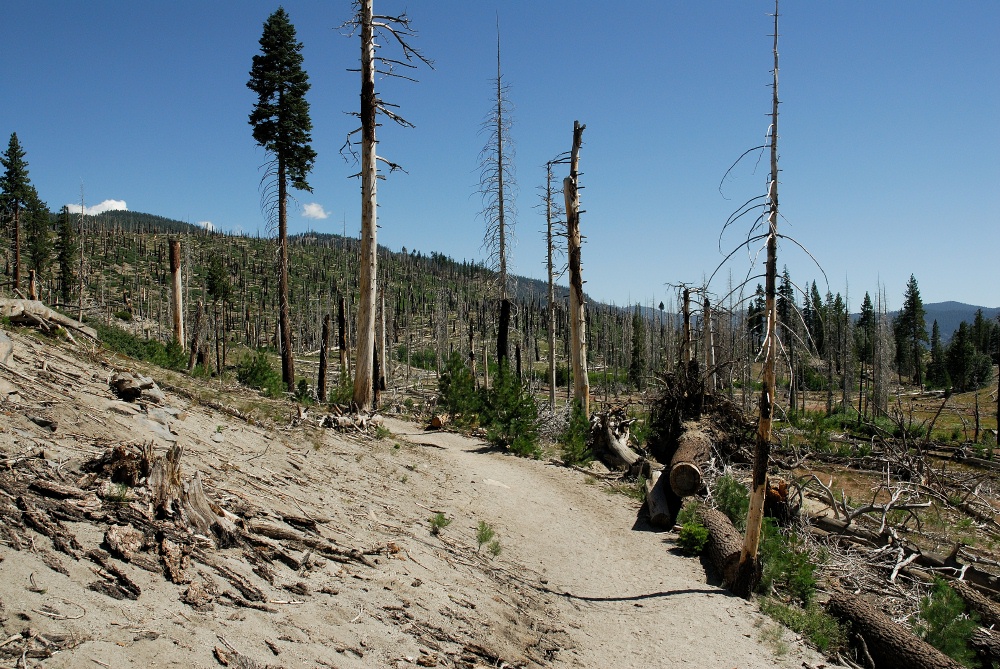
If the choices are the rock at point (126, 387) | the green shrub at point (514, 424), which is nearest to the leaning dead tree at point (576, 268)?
the green shrub at point (514, 424)

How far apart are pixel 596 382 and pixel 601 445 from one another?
4401 centimetres

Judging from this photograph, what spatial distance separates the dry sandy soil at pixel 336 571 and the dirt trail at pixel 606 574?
0.03 meters

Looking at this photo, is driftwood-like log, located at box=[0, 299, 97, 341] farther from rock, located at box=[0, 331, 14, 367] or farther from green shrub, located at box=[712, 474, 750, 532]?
green shrub, located at box=[712, 474, 750, 532]

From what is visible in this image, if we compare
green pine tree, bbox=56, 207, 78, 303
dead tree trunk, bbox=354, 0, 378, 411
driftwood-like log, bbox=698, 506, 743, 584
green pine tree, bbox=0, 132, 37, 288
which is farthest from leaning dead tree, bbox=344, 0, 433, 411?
green pine tree, bbox=56, 207, 78, 303

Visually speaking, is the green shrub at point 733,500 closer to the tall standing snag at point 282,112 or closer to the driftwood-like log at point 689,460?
the driftwood-like log at point 689,460

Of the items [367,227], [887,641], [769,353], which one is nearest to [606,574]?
[887,641]

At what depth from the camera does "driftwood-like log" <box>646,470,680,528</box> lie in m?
9.26

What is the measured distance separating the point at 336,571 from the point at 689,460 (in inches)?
336

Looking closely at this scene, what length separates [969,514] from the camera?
1279cm

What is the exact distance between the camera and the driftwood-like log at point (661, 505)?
9258 mm

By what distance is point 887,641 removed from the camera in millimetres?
5949

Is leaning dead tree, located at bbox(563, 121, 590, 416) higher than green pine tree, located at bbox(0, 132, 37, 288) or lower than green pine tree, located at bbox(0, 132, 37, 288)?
lower

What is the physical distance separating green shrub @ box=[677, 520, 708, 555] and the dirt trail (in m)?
0.24

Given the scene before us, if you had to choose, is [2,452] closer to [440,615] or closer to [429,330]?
[440,615]
